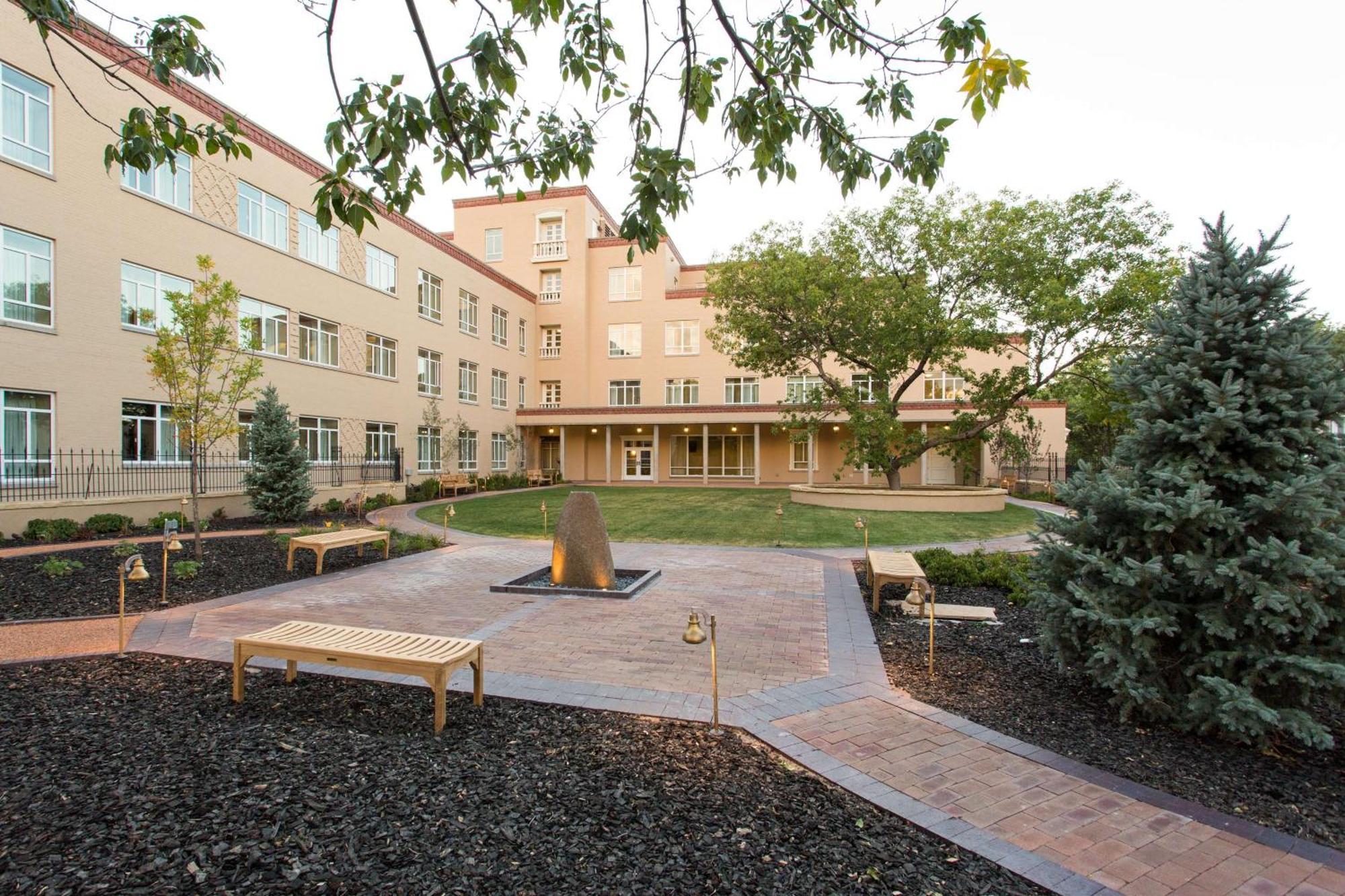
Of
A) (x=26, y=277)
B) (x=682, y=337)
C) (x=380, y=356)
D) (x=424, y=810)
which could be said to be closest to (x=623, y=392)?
(x=682, y=337)

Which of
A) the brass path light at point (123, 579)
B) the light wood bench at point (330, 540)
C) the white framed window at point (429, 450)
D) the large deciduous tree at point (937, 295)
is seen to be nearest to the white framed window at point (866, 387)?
the large deciduous tree at point (937, 295)

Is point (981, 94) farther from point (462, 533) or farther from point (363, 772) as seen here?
point (462, 533)

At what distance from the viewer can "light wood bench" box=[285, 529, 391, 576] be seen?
10.4 m

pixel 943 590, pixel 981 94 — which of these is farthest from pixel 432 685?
pixel 943 590

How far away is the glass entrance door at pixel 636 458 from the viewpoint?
39.4m

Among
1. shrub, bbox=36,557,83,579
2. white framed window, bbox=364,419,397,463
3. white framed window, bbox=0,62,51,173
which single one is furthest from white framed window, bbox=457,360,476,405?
shrub, bbox=36,557,83,579

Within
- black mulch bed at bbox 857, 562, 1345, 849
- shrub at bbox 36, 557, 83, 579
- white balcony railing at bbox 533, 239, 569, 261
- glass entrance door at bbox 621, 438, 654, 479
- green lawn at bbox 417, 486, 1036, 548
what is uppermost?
white balcony railing at bbox 533, 239, 569, 261

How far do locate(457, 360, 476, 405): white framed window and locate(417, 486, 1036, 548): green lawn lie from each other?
7.31 m

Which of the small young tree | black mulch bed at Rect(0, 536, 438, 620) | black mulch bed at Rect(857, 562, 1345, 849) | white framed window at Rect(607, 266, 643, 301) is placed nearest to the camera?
black mulch bed at Rect(857, 562, 1345, 849)

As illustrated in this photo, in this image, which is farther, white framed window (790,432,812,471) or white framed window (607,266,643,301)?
white framed window (607,266,643,301)

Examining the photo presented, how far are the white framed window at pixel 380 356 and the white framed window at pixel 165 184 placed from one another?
7933 millimetres

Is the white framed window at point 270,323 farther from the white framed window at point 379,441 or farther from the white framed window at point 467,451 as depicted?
the white framed window at point 467,451

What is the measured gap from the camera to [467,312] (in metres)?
32.3

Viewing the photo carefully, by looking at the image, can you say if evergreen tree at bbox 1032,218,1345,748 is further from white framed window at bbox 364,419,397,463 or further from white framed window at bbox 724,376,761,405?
white framed window at bbox 724,376,761,405
